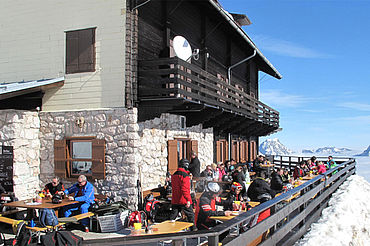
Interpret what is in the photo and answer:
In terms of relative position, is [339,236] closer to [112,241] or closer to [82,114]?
[112,241]

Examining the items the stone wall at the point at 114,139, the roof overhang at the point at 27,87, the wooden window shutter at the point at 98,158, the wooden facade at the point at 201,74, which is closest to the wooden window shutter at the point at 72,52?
the roof overhang at the point at 27,87

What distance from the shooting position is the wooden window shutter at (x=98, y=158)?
9.61 metres

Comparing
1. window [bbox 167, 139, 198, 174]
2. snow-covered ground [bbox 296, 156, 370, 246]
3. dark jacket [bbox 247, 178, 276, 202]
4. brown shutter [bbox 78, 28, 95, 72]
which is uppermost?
brown shutter [bbox 78, 28, 95, 72]

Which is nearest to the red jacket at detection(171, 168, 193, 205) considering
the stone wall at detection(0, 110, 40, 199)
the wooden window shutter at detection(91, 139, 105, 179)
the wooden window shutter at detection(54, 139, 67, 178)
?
the wooden window shutter at detection(91, 139, 105, 179)

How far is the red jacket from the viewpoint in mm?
7449

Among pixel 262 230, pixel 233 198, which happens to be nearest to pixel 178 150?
pixel 233 198

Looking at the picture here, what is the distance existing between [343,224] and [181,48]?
7.38 metres

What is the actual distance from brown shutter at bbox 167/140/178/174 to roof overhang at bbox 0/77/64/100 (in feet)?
13.0

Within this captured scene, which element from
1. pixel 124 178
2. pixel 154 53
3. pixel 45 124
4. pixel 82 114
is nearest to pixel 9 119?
pixel 45 124

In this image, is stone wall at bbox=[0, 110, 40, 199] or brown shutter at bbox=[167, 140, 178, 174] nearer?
stone wall at bbox=[0, 110, 40, 199]

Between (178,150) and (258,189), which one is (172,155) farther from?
(258,189)

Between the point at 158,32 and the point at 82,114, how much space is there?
145 inches

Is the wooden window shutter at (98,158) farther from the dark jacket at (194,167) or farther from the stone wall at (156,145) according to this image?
the dark jacket at (194,167)

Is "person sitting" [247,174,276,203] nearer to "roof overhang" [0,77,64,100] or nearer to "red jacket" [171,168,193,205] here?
"red jacket" [171,168,193,205]
